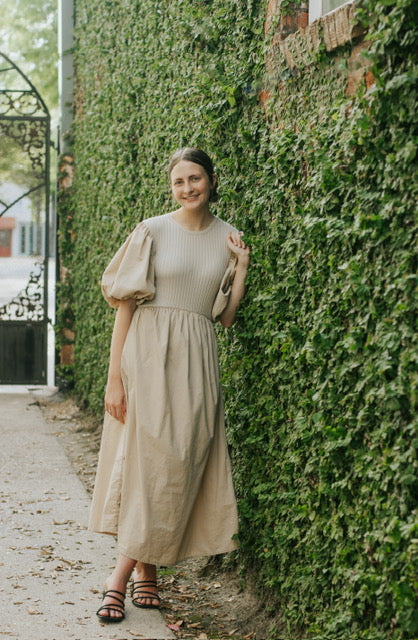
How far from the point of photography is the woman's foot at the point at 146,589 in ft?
13.2

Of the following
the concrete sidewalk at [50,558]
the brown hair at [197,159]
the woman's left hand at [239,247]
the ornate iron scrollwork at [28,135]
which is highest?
the ornate iron scrollwork at [28,135]

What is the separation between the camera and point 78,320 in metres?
9.62

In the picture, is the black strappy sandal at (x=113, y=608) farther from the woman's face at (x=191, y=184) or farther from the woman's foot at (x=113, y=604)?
the woman's face at (x=191, y=184)

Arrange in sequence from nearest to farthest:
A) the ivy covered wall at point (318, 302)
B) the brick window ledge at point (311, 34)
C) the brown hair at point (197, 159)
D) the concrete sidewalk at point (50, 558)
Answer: the ivy covered wall at point (318, 302) < the brick window ledge at point (311, 34) < the concrete sidewalk at point (50, 558) < the brown hair at point (197, 159)

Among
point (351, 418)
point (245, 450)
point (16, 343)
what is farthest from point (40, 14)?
point (351, 418)

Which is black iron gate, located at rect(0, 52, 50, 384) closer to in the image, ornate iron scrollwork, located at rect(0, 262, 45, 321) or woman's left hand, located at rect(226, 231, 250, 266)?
ornate iron scrollwork, located at rect(0, 262, 45, 321)

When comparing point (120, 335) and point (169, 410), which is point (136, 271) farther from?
point (169, 410)

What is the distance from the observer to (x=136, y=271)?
3.81 meters

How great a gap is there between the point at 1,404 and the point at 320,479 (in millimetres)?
7058

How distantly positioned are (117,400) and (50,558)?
1.25 metres

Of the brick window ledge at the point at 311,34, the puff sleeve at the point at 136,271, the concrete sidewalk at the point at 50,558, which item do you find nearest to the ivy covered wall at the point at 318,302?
the brick window ledge at the point at 311,34

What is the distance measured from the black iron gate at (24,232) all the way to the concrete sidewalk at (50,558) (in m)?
2.83

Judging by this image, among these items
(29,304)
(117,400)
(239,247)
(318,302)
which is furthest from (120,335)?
(29,304)

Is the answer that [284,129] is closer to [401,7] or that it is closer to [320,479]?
[401,7]
